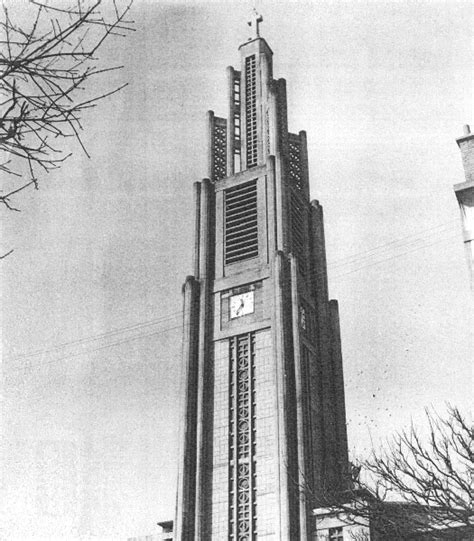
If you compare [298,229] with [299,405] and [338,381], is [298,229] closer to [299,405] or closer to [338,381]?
[338,381]

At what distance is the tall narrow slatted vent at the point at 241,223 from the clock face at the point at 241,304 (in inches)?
111

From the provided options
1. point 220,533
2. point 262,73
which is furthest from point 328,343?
point 262,73

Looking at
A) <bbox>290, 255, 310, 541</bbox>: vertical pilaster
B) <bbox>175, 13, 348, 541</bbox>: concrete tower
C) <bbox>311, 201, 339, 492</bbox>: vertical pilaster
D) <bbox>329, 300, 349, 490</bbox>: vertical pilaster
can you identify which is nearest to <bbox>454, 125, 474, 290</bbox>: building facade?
<bbox>175, 13, 348, 541</bbox>: concrete tower

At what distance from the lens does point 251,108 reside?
6322 centimetres

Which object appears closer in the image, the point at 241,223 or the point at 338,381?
the point at 338,381

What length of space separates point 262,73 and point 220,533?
3393 cm

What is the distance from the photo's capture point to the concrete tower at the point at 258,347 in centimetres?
4675

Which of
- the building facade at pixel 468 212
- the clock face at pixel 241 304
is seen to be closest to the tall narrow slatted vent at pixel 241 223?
the clock face at pixel 241 304

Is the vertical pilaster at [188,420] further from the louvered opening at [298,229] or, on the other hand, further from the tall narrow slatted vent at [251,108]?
the tall narrow slatted vent at [251,108]

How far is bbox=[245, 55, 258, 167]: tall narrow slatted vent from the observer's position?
60.8 metres

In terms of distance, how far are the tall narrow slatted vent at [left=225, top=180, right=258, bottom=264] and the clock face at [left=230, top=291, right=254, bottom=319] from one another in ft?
9.23

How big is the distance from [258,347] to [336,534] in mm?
12040

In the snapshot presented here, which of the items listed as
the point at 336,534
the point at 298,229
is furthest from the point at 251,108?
the point at 336,534

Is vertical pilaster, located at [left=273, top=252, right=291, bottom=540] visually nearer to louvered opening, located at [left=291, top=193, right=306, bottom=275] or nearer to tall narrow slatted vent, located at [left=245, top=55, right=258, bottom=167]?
louvered opening, located at [left=291, top=193, right=306, bottom=275]
